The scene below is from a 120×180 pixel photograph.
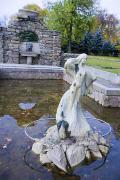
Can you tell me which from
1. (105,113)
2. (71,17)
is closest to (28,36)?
(105,113)

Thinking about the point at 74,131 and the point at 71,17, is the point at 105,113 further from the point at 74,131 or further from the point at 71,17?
the point at 71,17

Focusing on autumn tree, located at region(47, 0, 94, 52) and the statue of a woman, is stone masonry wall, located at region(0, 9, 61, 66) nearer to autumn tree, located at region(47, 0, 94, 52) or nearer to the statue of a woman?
autumn tree, located at region(47, 0, 94, 52)

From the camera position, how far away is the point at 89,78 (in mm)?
5227

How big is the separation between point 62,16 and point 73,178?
81.1ft

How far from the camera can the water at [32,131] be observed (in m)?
4.51

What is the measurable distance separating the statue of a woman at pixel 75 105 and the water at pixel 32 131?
0.69 m

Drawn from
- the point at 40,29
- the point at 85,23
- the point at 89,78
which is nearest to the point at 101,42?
the point at 85,23

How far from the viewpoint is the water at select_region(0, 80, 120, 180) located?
178 inches

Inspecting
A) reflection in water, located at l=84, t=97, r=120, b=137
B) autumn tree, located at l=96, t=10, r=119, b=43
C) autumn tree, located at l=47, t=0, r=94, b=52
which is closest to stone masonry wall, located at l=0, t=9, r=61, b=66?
reflection in water, located at l=84, t=97, r=120, b=137

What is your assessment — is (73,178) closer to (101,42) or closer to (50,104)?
(50,104)

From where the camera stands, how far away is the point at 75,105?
17.0 feet

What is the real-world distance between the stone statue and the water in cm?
20

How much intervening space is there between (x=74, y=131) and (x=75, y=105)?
50 centimetres

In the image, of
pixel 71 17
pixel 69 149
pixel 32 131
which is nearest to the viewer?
pixel 69 149
